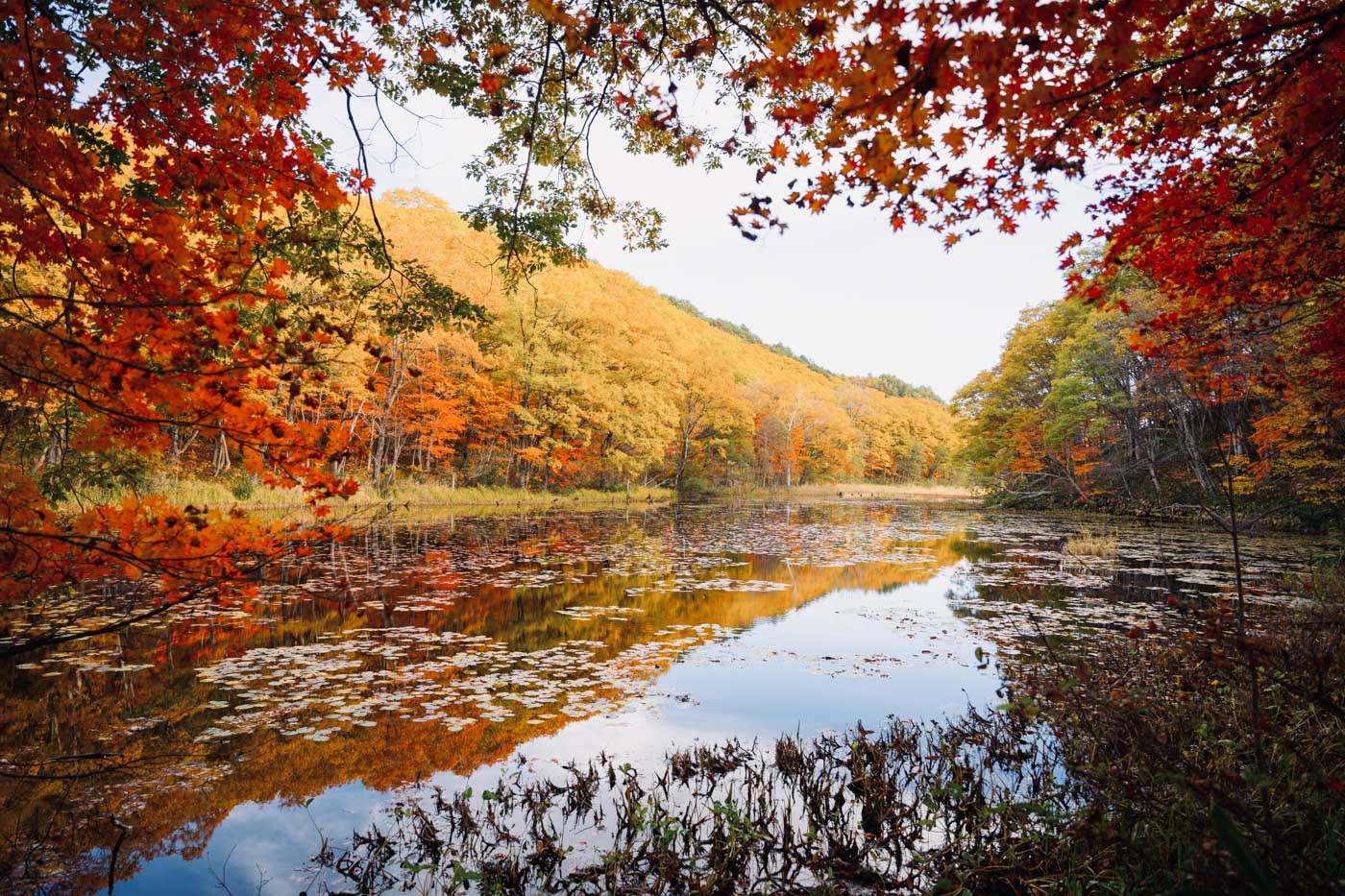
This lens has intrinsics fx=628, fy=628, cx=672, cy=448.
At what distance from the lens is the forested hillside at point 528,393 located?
22375 millimetres

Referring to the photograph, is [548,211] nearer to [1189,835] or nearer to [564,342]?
[1189,835]

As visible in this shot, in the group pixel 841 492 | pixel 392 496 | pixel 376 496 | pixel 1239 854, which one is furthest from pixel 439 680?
pixel 841 492

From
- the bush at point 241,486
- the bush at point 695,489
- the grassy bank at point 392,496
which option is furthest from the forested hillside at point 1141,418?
the bush at point 241,486

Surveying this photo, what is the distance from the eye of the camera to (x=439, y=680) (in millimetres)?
5785

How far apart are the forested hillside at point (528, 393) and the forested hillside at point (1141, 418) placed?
567 inches

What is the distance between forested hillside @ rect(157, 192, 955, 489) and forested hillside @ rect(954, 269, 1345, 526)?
47.2ft

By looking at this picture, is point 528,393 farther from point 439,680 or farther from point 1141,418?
point 1141,418

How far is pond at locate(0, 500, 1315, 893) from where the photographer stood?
3600mm

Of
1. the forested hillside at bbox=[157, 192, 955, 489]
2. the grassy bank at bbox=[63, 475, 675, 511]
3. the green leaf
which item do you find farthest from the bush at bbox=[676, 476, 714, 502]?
the green leaf

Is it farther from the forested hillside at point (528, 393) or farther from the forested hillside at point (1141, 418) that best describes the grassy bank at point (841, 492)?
the forested hillside at point (1141, 418)

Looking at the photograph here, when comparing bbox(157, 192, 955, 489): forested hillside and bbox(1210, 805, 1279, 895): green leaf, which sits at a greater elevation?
bbox(157, 192, 955, 489): forested hillside

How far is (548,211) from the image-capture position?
682cm

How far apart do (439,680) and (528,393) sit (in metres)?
23.4

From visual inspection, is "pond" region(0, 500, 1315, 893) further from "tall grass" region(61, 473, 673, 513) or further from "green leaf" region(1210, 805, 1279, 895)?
"green leaf" region(1210, 805, 1279, 895)
